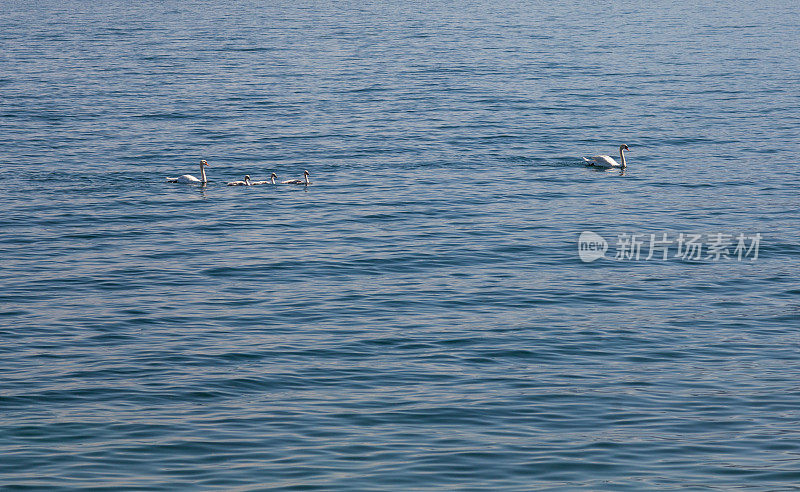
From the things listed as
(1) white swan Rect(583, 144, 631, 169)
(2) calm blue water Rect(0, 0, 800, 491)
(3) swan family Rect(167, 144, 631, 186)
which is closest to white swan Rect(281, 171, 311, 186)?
(3) swan family Rect(167, 144, 631, 186)

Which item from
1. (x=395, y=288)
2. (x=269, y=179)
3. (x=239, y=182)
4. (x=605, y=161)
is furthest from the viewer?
(x=605, y=161)

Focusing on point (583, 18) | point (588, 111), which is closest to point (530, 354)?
point (588, 111)

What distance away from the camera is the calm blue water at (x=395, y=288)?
19.2 m

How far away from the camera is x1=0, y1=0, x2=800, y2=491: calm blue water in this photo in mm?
19156

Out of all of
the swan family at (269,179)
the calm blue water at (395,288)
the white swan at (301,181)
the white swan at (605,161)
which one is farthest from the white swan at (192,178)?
the white swan at (605,161)

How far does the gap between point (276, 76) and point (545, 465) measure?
181 ft

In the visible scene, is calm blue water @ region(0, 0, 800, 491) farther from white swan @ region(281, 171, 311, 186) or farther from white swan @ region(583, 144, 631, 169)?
white swan @ region(583, 144, 631, 169)

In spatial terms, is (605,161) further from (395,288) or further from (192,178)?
(395,288)

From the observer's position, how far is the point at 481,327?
A: 25609mm

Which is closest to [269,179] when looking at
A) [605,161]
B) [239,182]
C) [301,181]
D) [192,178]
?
[239,182]

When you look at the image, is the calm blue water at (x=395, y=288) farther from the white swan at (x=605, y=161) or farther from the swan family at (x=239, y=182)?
the white swan at (x=605, y=161)

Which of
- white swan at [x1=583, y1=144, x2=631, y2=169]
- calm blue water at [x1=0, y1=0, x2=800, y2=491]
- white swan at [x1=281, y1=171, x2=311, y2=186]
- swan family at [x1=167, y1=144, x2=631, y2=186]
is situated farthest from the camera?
white swan at [x1=583, y1=144, x2=631, y2=169]

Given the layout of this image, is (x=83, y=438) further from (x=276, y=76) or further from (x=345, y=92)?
(x=276, y=76)

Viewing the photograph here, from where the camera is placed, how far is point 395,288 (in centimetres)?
2906
